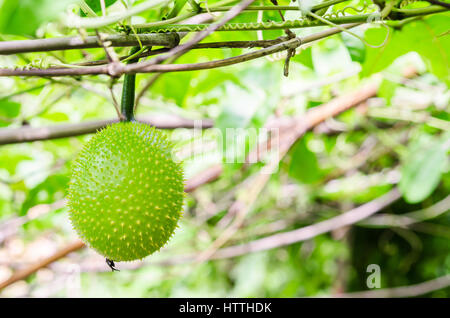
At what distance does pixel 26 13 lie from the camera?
426mm

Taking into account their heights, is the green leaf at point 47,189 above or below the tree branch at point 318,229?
above

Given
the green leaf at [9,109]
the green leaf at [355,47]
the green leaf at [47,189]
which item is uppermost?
the green leaf at [355,47]

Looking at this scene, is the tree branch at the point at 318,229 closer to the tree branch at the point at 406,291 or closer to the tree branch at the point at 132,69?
the tree branch at the point at 406,291

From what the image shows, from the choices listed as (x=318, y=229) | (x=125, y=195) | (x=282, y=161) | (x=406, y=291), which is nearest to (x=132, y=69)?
(x=125, y=195)

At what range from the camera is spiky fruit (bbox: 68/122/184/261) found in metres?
0.66

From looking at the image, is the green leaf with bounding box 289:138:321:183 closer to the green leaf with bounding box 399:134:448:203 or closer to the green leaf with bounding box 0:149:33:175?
the green leaf with bounding box 399:134:448:203

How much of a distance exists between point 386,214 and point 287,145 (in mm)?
1104

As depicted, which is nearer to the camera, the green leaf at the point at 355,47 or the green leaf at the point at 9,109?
the green leaf at the point at 355,47

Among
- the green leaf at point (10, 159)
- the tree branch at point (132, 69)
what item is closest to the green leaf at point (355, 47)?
the tree branch at point (132, 69)

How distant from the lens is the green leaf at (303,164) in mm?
1721

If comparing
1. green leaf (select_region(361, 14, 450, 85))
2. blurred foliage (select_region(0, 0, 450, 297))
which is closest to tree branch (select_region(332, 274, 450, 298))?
blurred foliage (select_region(0, 0, 450, 297))

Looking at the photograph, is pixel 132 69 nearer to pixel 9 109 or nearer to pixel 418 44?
pixel 418 44

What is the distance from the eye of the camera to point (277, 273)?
9.23ft

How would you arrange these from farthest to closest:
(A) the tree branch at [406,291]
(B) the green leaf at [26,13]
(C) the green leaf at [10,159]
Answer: (A) the tree branch at [406,291], (C) the green leaf at [10,159], (B) the green leaf at [26,13]
